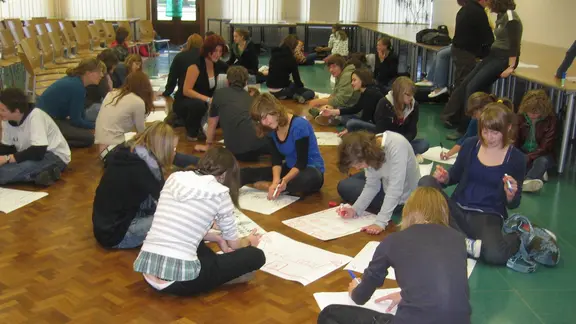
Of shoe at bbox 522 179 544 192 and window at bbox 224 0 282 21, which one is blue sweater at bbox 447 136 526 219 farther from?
window at bbox 224 0 282 21

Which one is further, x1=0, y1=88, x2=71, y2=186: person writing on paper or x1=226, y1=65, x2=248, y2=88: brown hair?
x1=226, y1=65, x2=248, y2=88: brown hair

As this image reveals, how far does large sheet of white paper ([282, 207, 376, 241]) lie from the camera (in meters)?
3.92

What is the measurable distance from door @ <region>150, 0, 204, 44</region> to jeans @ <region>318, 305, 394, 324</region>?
13.5m

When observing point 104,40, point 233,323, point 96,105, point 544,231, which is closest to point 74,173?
point 96,105

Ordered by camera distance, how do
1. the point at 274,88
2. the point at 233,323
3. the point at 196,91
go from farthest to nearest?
1. the point at 274,88
2. the point at 196,91
3. the point at 233,323

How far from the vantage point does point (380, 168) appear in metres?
3.86

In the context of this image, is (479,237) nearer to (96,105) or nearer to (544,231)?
(544,231)

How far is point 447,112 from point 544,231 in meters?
3.40

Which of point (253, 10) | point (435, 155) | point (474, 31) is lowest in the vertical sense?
point (435, 155)

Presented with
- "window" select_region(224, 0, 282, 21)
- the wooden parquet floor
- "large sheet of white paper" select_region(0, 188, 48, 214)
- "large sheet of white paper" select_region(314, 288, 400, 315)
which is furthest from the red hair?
"window" select_region(224, 0, 282, 21)

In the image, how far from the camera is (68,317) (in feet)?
9.49

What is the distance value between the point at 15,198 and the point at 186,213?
221 centimetres

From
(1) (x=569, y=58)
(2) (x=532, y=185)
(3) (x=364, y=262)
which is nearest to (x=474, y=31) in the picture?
(1) (x=569, y=58)

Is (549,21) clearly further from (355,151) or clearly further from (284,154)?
(355,151)
